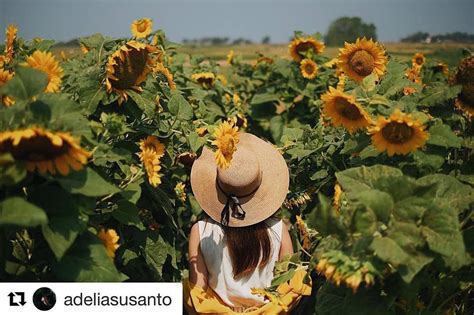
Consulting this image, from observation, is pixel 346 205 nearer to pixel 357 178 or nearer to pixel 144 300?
pixel 357 178

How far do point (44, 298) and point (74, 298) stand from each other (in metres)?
0.10

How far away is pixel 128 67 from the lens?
78.1 inches

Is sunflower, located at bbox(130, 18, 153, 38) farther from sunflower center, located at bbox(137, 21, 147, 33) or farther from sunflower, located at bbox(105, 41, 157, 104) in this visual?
sunflower, located at bbox(105, 41, 157, 104)

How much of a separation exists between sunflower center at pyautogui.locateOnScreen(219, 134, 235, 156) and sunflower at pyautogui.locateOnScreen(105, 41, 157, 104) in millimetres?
370

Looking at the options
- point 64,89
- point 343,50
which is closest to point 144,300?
point 64,89

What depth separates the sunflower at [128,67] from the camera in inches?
76.4

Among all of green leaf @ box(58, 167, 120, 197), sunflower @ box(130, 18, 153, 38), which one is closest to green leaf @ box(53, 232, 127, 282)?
green leaf @ box(58, 167, 120, 197)

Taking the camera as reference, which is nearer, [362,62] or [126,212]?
[126,212]

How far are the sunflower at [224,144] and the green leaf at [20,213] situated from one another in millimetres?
854

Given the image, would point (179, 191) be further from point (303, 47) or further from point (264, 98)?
point (264, 98)

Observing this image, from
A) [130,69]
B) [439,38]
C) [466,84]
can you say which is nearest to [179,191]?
[130,69]

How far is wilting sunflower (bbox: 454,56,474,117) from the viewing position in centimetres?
195

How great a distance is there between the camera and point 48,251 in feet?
5.59

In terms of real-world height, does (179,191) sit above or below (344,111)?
below
